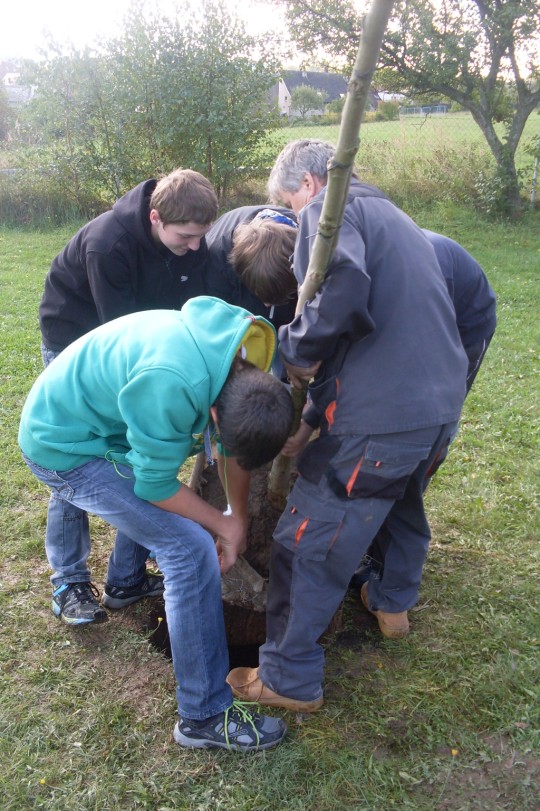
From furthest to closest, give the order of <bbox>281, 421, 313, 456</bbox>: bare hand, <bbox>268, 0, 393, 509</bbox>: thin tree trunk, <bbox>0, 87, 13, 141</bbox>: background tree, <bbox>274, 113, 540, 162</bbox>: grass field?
<bbox>0, 87, 13, 141</bbox>: background tree → <bbox>274, 113, 540, 162</bbox>: grass field → <bbox>281, 421, 313, 456</bbox>: bare hand → <bbox>268, 0, 393, 509</bbox>: thin tree trunk

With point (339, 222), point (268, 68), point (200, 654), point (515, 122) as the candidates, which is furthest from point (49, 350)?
point (515, 122)

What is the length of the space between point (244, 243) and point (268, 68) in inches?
391

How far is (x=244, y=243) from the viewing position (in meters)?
2.53

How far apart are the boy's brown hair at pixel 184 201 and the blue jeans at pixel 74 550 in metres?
0.86

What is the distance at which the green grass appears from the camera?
2270 millimetres

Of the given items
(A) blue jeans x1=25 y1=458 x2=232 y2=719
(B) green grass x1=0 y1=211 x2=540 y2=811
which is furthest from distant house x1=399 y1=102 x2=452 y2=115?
(A) blue jeans x1=25 y1=458 x2=232 y2=719

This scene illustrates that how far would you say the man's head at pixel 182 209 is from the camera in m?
2.70

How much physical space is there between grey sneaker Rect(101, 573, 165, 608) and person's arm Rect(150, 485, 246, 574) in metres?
0.72

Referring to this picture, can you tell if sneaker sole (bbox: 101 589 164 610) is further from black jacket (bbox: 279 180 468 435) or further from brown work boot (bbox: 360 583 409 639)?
black jacket (bbox: 279 180 468 435)

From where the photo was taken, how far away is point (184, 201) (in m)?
2.69

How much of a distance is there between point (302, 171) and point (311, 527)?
1.23 m

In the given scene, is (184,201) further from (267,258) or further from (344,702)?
(344,702)

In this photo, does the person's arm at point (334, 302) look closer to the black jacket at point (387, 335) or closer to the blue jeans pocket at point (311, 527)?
the black jacket at point (387, 335)

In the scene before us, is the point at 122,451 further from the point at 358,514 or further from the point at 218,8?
the point at 218,8
